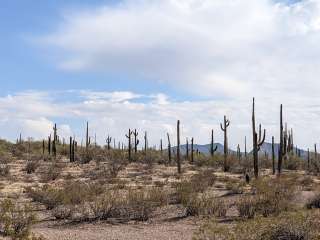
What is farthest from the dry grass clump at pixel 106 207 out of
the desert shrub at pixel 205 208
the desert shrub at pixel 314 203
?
the desert shrub at pixel 314 203

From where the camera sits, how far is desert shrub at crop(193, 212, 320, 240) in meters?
11.3

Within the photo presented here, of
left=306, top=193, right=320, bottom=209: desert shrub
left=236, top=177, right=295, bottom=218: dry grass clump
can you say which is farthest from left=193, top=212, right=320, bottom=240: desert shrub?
left=306, top=193, right=320, bottom=209: desert shrub

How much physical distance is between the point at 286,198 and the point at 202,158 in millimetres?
32170

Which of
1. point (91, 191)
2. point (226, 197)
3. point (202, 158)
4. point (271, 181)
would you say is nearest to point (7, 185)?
point (91, 191)

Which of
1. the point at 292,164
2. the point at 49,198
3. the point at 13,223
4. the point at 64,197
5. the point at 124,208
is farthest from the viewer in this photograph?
the point at 292,164

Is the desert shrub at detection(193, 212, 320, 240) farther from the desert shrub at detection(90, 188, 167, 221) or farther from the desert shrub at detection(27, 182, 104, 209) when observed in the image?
the desert shrub at detection(27, 182, 104, 209)

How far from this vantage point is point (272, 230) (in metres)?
12.1

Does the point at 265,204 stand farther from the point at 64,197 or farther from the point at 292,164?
the point at 292,164

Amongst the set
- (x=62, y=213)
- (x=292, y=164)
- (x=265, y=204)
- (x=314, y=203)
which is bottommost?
(x=62, y=213)

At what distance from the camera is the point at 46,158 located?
4934 centimetres

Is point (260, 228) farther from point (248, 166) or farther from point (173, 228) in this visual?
point (248, 166)

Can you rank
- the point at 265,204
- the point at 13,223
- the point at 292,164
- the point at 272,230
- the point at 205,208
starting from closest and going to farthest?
the point at 272,230, the point at 13,223, the point at 265,204, the point at 205,208, the point at 292,164

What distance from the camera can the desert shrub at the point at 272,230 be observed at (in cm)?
1127

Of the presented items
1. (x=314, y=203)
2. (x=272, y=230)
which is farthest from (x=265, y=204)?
(x=272, y=230)
